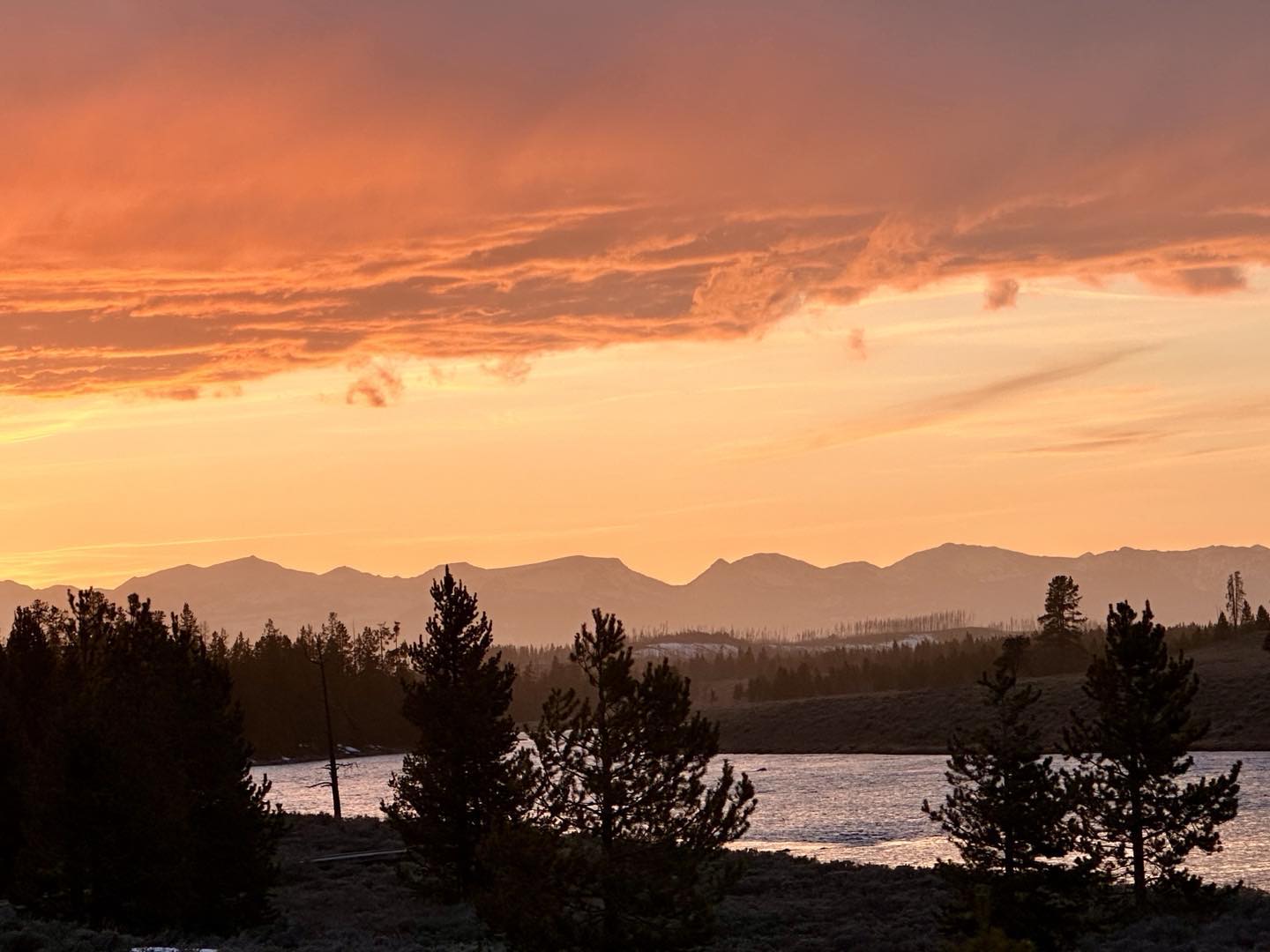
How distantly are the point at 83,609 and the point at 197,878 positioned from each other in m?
28.7

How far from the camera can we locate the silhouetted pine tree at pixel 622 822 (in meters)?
32.4

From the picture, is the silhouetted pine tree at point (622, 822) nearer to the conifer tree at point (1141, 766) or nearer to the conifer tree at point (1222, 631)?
the conifer tree at point (1141, 766)

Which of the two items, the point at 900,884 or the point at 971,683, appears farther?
the point at 971,683

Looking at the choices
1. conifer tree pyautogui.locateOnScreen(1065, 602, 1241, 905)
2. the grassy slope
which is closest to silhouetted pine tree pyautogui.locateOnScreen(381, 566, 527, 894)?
conifer tree pyautogui.locateOnScreen(1065, 602, 1241, 905)

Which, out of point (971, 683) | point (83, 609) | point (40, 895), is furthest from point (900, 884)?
point (971, 683)

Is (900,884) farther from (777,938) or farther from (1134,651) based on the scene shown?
(1134,651)

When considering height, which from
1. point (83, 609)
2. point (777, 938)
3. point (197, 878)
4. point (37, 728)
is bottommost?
point (777, 938)

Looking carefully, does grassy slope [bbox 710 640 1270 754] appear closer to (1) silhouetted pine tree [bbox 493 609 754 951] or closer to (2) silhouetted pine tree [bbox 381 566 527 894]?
(2) silhouetted pine tree [bbox 381 566 527 894]

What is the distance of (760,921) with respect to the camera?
44938mm

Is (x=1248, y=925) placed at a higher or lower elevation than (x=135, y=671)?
lower

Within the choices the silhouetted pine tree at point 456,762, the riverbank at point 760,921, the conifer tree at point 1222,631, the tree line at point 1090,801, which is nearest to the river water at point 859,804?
the riverbank at point 760,921

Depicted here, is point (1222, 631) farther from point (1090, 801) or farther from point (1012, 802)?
point (1012, 802)

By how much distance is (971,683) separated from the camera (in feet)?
603

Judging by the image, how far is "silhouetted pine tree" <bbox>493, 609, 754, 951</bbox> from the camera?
106 ft
